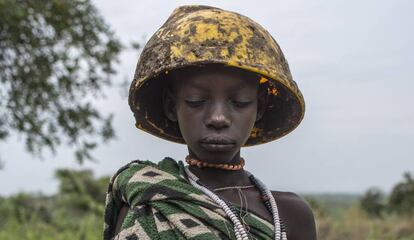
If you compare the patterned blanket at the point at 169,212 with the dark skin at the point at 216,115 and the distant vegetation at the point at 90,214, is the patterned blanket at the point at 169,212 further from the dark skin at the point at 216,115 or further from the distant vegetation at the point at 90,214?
the distant vegetation at the point at 90,214

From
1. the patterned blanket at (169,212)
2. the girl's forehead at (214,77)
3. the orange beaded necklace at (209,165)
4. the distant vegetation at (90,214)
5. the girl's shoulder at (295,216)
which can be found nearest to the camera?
the patterned blanket at (169,212)

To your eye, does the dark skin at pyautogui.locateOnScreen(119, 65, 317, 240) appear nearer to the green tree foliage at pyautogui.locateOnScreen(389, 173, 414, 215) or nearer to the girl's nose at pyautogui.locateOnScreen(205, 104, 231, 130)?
the girl's nose at pyautogui.locateOnScreen(205, 104, 231, 130)

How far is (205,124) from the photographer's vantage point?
2393mm

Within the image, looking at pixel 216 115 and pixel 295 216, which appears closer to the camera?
pixel 216 115

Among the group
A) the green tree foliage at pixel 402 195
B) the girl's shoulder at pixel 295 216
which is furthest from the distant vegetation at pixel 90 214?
the girl's shoulder at pixel 295 216


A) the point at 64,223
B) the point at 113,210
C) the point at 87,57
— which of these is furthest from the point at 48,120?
the point at 113,210

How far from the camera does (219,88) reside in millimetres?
2385

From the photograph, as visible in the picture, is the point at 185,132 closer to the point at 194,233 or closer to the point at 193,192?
the point at 193,192

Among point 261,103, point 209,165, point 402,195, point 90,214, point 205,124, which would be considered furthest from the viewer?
point 402,195

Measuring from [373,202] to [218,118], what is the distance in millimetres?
14586

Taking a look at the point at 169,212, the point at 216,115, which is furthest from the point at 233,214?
the point at 216,115

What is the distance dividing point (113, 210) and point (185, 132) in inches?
14.8

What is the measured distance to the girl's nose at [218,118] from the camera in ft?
7.75

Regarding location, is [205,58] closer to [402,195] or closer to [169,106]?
[169,106]
